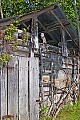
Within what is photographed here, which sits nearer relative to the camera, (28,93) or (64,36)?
(28,93)

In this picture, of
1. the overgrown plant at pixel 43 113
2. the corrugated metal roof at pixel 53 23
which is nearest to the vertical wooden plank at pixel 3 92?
the corrugated metal roof at pixel 53 23

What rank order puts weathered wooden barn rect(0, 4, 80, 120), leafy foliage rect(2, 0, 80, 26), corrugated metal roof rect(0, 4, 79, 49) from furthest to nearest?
leafy foliage rect(2, 0, 80, 26), corrugated metal roof rect(0, 4, 79, 49), weathered wooden barn rect(0, 4, 80, 120)

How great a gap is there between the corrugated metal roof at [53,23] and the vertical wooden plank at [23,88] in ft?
3.88

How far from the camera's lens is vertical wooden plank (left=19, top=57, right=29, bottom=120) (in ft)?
21.7

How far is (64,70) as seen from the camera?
10.0 meters

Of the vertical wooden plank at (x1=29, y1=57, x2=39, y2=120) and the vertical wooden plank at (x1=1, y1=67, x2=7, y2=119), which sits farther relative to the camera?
the vertical wooden plank at (x1=29, y1=57, x2=39, y2=120)

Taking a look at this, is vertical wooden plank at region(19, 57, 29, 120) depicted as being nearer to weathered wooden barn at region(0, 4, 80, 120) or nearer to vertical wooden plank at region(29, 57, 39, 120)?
weathered wooden barn at region(0, 4, 80, 120)

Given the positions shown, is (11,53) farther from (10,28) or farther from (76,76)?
(76,76)

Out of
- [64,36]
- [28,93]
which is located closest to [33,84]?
[28,93]

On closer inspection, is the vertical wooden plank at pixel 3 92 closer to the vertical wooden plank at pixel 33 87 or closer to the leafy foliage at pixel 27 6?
the vertical wooden plank at pixel 33 87

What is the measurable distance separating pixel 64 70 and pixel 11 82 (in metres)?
4.12

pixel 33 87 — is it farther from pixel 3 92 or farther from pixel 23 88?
pixel 3 92

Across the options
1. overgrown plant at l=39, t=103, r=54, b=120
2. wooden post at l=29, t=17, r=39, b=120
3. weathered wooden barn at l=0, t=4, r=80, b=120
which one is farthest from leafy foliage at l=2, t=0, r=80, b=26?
overgrown plant at l=39, t=103, r=54, b=120

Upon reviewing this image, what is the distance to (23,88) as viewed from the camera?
264 inches
